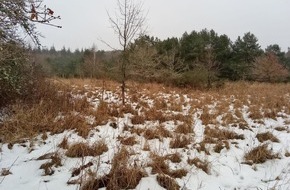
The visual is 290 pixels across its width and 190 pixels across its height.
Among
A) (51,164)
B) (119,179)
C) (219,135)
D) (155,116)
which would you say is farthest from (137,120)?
(119,179)

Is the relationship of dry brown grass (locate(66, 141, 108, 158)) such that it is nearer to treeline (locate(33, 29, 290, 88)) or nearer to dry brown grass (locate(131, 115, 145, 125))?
dry brown grass (locate(131, 115, 145, 125))

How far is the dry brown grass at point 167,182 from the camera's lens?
3541 mm

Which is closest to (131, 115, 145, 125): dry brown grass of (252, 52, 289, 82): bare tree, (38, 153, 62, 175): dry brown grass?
(38, 153, 62, 175): dry brown grass

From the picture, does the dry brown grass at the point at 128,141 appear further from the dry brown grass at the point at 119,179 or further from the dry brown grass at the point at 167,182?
the dry brown grass at the point at 167,182

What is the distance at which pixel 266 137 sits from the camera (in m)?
5.51

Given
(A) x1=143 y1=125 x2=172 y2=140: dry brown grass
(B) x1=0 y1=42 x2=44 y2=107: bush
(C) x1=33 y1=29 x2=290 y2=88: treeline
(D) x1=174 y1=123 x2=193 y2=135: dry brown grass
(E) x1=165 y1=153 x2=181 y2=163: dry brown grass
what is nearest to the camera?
(E) x1=165 y1=153 x2=181 y2=163: dry brown grass

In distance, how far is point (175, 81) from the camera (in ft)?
52.5

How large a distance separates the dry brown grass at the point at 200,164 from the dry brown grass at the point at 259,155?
88cm

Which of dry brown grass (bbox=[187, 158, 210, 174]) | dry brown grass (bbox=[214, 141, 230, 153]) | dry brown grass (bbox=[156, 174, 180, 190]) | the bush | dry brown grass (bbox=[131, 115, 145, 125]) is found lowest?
dry brown grass (bbox=[156, 174, 180, 190])

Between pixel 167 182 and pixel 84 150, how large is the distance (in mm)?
1652

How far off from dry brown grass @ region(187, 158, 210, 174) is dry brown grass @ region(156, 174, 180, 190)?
0.70 m

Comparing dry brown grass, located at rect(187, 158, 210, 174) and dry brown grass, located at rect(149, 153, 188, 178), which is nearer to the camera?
dry brown grass, located at rect(149, 153, 188, 178)

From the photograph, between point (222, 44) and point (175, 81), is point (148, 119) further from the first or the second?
point (222, 44)

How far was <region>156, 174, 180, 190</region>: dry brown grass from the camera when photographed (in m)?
3.54
